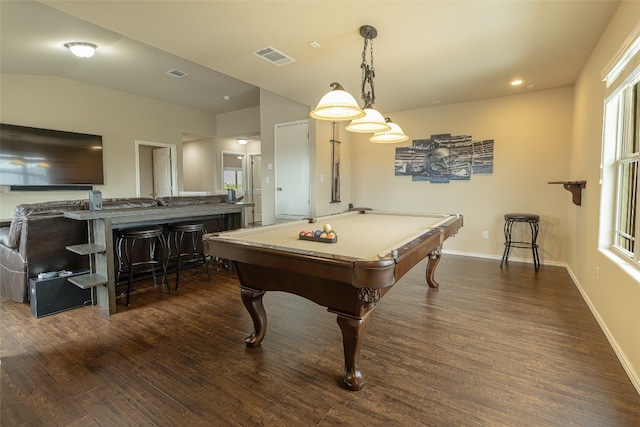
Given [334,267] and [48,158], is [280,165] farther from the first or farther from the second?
[334,267]

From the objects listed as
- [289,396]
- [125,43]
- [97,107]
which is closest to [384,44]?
[289,396]

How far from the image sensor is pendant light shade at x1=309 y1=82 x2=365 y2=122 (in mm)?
2213

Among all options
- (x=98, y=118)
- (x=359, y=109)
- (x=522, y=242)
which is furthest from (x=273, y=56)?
(x=98, y=118)

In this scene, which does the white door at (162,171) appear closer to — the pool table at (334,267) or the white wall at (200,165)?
the white wall at (200,165)

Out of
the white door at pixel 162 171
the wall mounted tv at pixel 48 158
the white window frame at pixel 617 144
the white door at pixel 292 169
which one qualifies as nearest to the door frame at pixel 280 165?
the white door at pixel 292 169

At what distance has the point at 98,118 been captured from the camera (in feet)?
19.1

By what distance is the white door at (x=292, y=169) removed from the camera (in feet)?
17.2

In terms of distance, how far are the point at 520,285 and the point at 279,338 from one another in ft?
9.59

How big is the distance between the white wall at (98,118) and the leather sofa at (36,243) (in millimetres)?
2591

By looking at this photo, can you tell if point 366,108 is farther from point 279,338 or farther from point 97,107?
point 97,107

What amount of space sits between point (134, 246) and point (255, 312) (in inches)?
85.1

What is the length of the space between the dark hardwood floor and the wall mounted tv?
9.50ft

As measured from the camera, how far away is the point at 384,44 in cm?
299

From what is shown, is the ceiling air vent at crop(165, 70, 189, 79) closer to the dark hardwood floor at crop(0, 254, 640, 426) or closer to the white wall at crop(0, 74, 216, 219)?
the white wall at crop(0, 74, 216, 219)
